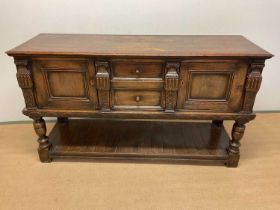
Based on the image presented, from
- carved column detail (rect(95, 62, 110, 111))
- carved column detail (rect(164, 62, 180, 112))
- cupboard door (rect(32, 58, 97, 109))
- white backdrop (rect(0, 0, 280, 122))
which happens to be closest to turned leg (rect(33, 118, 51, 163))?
cupboard door (rect(32, 58, 97, 109))

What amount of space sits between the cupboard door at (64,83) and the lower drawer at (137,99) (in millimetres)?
132

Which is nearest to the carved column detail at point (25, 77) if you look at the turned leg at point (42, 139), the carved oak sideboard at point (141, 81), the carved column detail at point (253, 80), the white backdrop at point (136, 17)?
the carved oak sideboard at point (141, 81)

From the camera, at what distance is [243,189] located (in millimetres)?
1450

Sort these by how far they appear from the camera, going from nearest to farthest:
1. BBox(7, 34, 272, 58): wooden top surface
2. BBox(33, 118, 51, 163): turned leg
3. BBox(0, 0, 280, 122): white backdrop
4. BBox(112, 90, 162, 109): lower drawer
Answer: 1. BBox(7, 34, 272, 58): wooden top surface
2. BBox(112, 90, 162, 109): lower drawer
3. BBox(33, 118, 51, 163): turned leg
4. BBox(0, 0, 280, 122): white backdrop

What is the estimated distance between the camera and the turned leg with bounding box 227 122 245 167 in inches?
59.1

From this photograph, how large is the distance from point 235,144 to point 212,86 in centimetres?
45

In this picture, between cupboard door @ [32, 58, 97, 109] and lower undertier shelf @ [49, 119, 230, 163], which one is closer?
cupboard door @ [32, 58, 97, 109]

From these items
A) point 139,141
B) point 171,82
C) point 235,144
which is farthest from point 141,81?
point 235,144

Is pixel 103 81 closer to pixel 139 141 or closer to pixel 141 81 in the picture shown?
pixel 141 81

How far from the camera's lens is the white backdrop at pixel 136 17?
5.68ft

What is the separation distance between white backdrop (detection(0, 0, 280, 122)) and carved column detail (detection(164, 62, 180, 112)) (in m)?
0.60

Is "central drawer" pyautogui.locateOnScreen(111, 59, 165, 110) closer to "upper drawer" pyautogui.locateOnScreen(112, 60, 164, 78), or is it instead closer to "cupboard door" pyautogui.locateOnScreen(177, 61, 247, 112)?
"upper drawer" pyautogui.locateOnScreen(112, 60, 164, 78)

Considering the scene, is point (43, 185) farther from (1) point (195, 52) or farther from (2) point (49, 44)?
(1) point (195, 52)

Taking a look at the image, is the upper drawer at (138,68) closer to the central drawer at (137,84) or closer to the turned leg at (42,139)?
the central drawer at (137,84)
